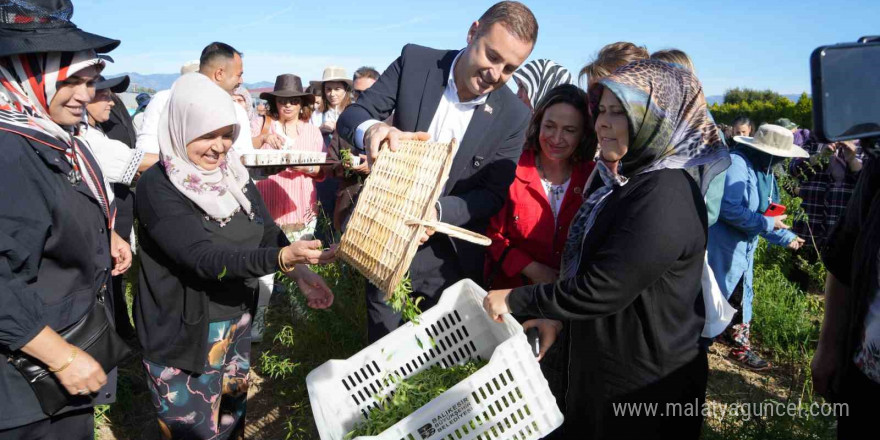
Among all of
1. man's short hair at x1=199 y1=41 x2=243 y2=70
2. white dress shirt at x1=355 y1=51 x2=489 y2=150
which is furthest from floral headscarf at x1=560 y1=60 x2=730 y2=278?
man's short hair at x1=199 y1=41 x2=243 y2=70

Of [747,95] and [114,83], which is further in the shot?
[747,95]

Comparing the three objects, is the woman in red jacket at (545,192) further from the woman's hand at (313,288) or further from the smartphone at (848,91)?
the smartphone at (848,91)

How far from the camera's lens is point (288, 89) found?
5.69m

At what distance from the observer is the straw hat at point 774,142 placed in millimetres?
4535

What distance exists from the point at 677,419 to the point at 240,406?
218cm

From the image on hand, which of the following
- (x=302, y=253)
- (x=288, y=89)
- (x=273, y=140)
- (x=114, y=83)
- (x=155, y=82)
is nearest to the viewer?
(x=302, y=253)

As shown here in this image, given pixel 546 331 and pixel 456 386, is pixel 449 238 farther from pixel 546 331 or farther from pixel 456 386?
pixel 456 386

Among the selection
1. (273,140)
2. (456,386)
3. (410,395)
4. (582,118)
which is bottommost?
(410,395)

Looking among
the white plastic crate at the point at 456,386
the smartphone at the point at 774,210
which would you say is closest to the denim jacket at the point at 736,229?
the smartphone at the point at 774,210

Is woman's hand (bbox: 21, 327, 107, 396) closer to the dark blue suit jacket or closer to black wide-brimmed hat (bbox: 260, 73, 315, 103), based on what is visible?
the dark blue suit jacket

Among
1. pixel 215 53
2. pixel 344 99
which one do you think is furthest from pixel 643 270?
pixel 344 99

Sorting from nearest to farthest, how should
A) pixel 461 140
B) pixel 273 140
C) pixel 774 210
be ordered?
pixel 461 140 → pixel 774 210 → pixel 273 140

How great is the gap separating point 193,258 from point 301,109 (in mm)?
3834

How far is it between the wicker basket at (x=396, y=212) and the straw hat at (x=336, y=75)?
549cm
